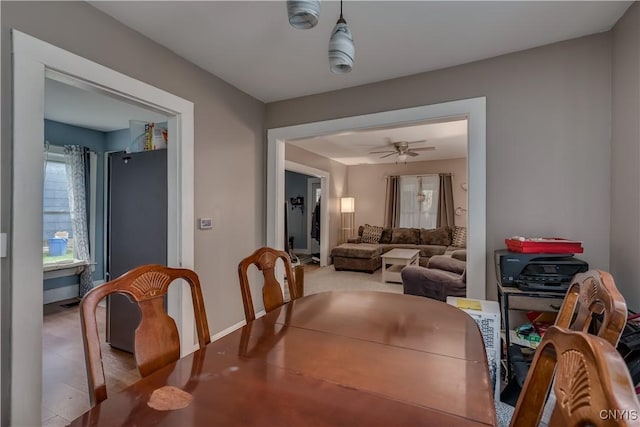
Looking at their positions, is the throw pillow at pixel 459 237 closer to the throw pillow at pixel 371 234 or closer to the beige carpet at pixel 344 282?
the throw pillow at pixel 371 234

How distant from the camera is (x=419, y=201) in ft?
24.4

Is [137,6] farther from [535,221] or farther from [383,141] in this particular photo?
[383,141]

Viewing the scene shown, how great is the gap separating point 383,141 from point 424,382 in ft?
16.1

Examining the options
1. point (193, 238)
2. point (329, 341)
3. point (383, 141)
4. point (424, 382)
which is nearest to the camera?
point (424, 382)

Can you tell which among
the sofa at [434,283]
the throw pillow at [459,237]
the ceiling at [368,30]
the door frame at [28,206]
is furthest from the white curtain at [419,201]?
the door frame at [28,206]

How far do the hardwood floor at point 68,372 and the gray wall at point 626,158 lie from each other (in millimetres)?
3386

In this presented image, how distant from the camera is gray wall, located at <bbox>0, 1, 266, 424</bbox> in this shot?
1.50 metres

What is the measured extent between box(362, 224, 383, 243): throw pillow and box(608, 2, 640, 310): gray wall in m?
5.20

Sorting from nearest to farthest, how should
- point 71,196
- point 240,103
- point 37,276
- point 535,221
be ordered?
point 37,276
point 535,221
point 240,103
point 71,196

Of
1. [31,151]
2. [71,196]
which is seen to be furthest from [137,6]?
[71,196]

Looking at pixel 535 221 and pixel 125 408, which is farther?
pixel 535 221

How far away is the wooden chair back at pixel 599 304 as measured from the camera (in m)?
0.76

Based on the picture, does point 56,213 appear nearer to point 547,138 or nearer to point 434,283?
point 434,283

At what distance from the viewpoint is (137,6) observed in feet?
6.06
